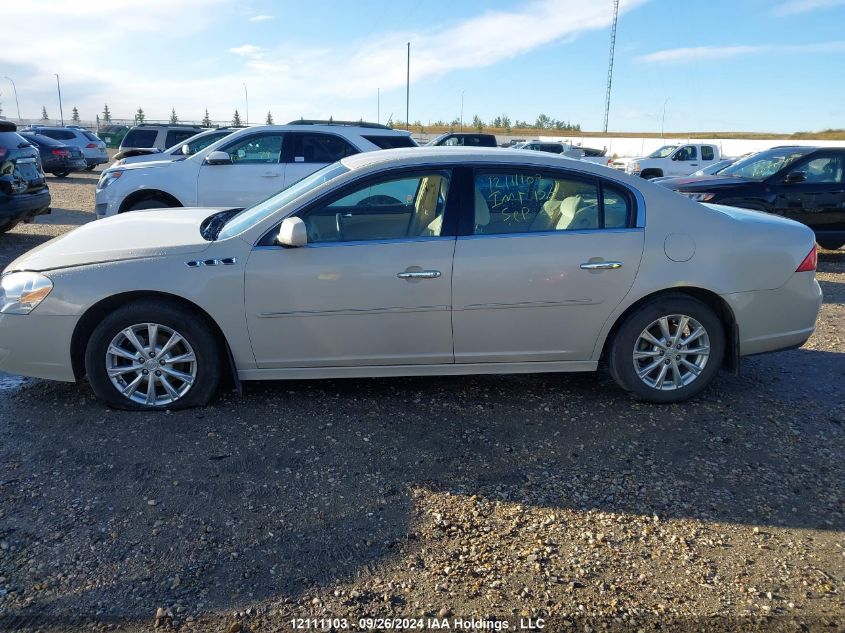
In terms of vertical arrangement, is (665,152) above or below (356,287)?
above

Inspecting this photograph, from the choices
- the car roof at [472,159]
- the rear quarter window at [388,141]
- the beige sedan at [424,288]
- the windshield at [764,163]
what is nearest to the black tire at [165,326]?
the beige sedan at [424,288]

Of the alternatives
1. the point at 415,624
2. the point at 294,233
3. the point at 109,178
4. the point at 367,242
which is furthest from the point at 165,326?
the point at 109,178

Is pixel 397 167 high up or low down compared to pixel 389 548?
up

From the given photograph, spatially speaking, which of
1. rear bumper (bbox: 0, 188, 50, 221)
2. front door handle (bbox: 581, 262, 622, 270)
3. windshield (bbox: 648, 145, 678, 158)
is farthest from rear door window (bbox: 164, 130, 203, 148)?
front door handle (bbox: 581, 262, 622, 270)

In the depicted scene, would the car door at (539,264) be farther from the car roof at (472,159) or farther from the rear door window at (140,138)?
the rear door window at (140,138)

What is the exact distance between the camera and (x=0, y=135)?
9.47 m

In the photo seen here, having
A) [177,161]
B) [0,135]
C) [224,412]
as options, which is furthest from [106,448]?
[0,135]

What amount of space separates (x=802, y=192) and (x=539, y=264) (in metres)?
7.56

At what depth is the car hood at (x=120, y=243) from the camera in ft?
13.7

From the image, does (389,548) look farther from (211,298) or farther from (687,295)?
(687,295)

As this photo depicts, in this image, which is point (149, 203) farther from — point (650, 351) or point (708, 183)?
point (708, 183)

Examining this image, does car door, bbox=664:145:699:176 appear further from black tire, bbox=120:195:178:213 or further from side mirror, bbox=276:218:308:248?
side mirror, bbox=276:218:308:248

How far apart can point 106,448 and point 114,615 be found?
4.75ft

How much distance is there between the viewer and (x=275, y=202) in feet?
15.4
